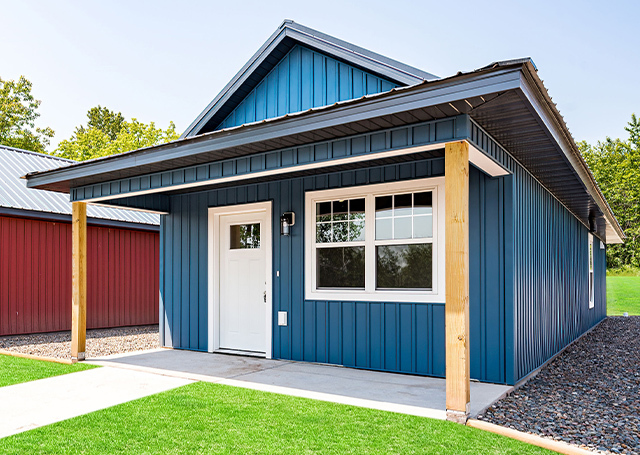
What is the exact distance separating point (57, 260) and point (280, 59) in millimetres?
6681

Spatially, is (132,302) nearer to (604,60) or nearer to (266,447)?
(266,447)

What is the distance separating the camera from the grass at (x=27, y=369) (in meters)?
5.73

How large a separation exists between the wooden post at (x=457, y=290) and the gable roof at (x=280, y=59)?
2.00m

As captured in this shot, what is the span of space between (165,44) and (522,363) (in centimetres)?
1630

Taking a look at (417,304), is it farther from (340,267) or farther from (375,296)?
(340,267)

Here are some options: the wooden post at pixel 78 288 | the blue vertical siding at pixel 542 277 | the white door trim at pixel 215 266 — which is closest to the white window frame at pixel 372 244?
the blue vertical siding at pixel 542 277

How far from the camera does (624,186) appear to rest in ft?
119

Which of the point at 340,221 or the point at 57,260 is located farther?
the point at 57,260

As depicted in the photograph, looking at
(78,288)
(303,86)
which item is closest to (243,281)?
(78,288)

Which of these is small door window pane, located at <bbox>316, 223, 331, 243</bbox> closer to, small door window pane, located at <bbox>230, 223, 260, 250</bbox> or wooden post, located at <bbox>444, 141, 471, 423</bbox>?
small door window pane, located at <bbox>230, 223, 260, 250</bbox>

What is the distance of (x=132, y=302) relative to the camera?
1209cm

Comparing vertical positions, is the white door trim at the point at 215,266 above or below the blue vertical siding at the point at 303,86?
below

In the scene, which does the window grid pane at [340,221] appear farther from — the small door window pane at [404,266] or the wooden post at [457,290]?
the wooden post at [457,290]

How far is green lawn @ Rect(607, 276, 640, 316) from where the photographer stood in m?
18.6
